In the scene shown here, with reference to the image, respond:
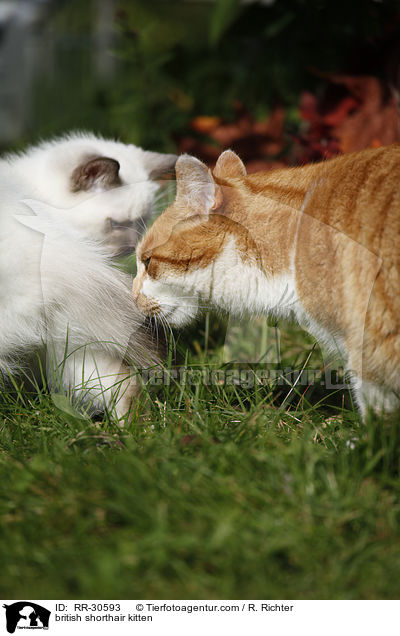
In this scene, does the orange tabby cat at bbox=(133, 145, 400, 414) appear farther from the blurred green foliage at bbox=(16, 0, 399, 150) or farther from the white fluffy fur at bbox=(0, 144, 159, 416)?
the blurred green foliage at bbox=(16, 0, 399, 150)

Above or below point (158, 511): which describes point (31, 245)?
above

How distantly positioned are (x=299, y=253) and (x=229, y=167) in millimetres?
412

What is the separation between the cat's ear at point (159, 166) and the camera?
2404mm

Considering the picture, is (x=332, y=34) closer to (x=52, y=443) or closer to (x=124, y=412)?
(x=124, y=412)

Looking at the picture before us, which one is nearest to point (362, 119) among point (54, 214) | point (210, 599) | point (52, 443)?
point (54, 214)

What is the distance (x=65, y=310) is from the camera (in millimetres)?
1637

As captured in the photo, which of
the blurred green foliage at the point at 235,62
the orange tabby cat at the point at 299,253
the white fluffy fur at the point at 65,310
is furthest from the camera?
the blurred green foliage at the point at 235,62

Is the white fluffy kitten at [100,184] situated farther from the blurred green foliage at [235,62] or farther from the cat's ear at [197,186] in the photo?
the blurred green foliage at [235,62]

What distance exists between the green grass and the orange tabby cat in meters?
0.23

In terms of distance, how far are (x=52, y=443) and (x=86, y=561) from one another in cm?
52

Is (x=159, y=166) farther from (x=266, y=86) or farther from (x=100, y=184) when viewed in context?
(x=266, y=86)

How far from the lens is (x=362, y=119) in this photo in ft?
9.45
